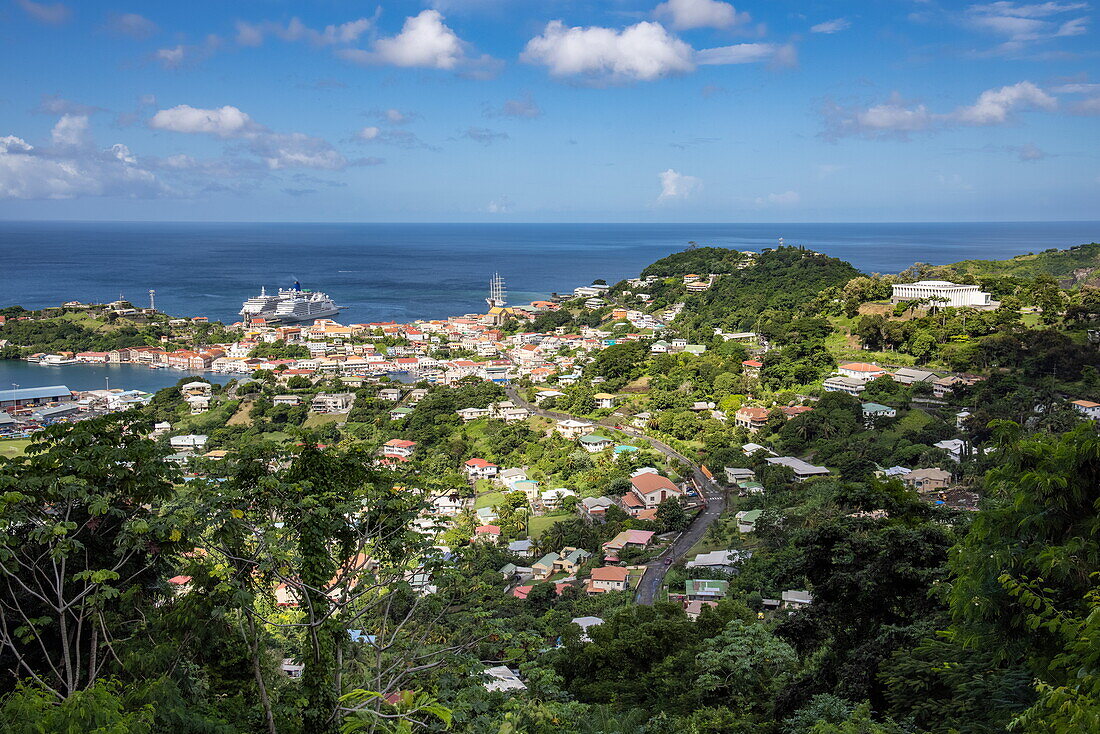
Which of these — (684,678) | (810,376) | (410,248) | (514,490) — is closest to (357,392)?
(514,490)

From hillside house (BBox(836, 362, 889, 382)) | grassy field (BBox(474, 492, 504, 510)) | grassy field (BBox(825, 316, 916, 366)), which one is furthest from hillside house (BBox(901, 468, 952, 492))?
grassy field (BBox(474, 492, 504, 510))

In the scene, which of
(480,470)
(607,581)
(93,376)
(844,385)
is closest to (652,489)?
(607,581)

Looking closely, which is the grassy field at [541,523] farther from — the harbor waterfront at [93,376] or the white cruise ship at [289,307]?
the white cruise ship at [289,307]

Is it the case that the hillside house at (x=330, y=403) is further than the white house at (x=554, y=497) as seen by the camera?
Yes

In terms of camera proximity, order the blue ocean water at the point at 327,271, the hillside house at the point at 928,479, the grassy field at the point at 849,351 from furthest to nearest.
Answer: the blue ocean water at the point at 327,271 < the grassy field at the point at 849,351 < the hillside house at the point at 928,479

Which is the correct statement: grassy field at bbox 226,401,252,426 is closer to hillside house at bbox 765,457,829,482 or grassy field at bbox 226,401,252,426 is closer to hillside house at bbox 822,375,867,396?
hillside house at bbox 765,457,829,482

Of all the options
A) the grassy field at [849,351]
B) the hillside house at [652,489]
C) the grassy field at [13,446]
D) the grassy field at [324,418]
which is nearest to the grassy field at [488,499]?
the hillside house at [652,489]
